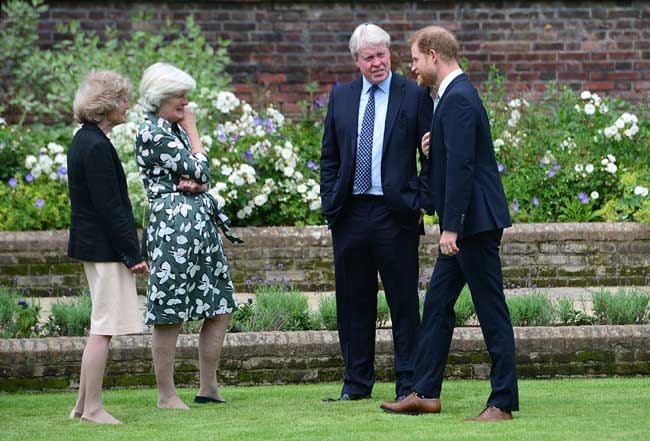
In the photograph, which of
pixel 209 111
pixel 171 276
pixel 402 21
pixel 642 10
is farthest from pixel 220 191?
pixel 642 10

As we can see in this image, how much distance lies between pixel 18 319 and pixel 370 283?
2104 millimetres

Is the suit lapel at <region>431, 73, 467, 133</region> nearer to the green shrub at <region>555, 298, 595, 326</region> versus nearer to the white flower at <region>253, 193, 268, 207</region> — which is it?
the green shrub at <region>555, 298, 595, 326</region>

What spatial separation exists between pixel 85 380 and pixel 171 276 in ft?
2.08

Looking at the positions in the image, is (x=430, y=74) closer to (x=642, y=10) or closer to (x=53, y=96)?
(x=53, y=96)

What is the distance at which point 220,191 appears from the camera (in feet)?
34.9

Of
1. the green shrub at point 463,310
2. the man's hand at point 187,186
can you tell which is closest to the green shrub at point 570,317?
the green shrub at point 463,310

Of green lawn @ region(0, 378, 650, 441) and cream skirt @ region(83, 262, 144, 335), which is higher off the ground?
cream skirt @ region(83, 262, 144, 335)

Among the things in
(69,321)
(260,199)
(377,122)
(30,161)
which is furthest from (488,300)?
(30,161)

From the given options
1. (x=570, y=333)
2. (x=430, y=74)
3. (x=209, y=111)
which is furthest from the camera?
(x=209, y=111)

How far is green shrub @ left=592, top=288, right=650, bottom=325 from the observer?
25.5 ft

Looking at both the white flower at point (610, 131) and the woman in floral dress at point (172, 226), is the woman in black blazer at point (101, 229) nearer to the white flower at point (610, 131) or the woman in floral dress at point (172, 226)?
the woman in floral dress at point (172, 226)

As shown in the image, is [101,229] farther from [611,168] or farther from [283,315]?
[611,168]

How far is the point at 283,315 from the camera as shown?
7.83 meters

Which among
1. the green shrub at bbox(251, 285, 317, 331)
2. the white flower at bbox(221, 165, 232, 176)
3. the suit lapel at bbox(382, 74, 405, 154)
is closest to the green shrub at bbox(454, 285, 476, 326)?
the green shrub at bbox(251, 285, 317, 331)
